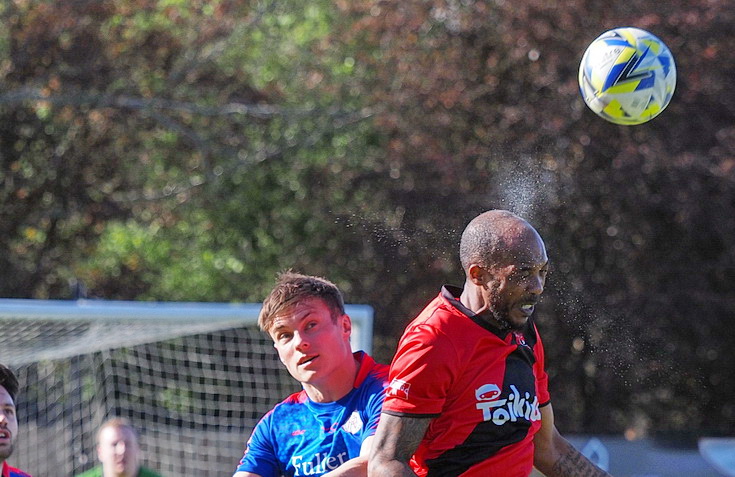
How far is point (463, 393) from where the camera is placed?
11.7ft

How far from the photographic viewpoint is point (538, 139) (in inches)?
428

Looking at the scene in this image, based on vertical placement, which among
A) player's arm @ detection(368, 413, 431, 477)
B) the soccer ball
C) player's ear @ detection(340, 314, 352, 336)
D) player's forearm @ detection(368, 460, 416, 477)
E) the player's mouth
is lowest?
player's forearm @ detection(368, 460, 416, 477)

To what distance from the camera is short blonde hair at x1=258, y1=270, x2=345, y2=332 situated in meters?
4.06

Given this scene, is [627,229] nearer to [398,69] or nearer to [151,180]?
[398,69]

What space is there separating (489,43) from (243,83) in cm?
354

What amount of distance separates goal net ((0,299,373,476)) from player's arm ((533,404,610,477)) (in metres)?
4.32

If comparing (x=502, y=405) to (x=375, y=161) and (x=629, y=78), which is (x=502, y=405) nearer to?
(x=629, y=78)

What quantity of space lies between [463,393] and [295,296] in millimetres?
825

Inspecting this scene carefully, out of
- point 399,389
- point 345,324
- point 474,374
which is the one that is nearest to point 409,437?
point 399,389

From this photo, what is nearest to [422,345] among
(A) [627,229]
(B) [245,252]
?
(A) [627,229]

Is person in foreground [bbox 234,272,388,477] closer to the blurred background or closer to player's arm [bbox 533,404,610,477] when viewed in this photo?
player's arm [bbox 533,404,610,477]

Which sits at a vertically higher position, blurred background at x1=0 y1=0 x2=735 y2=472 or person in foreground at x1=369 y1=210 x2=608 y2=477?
blurred background at x1=0 y1=0 x2=735 y2=472

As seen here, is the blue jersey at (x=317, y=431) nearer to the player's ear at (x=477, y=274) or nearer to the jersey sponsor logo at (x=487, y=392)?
the jersey sponsor logo at (x=487, y=392)

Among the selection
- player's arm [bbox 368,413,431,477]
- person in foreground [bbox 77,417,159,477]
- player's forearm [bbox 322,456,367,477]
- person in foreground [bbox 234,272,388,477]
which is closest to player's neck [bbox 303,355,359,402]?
person in foreground [bbox 234,272,388,477]
